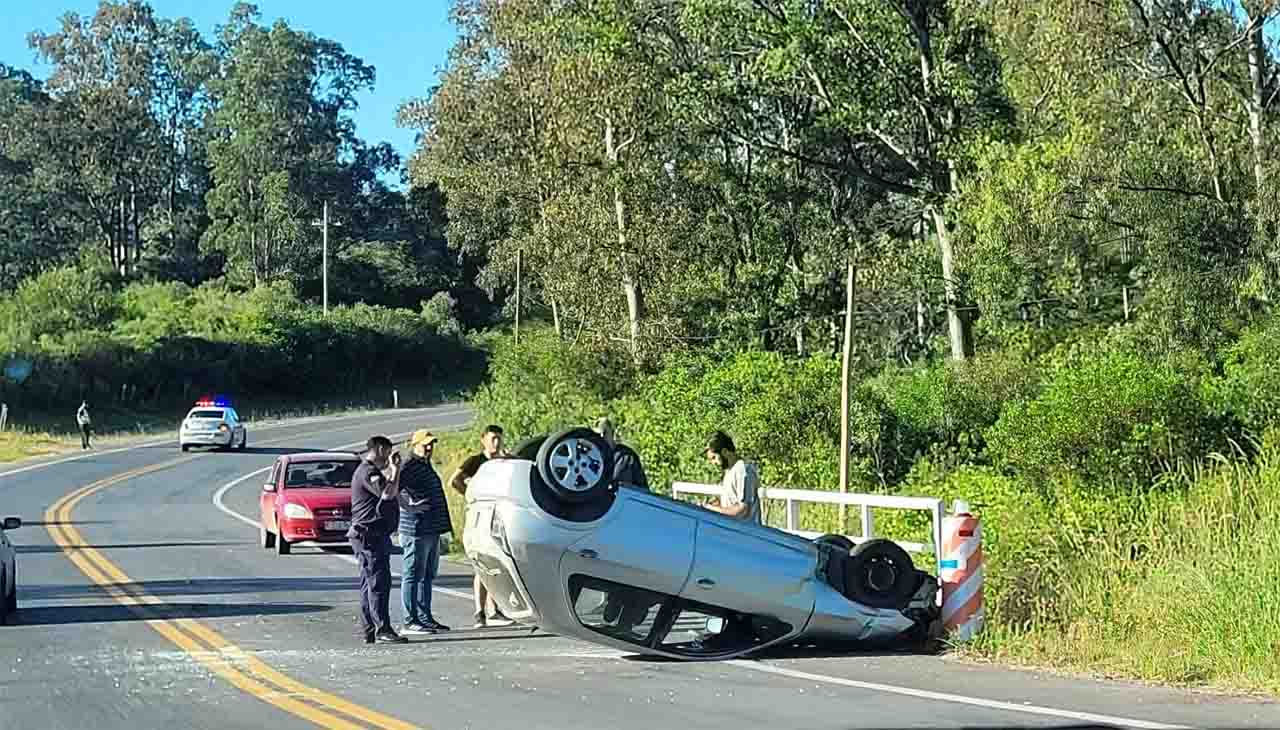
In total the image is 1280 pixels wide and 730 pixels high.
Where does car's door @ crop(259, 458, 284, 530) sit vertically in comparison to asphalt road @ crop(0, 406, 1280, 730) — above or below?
above

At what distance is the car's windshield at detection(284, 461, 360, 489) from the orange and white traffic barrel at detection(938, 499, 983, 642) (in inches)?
540

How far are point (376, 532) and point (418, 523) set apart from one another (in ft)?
1.62

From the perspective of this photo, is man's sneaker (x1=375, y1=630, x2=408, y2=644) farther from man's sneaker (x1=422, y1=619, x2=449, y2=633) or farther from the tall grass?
the tall grass

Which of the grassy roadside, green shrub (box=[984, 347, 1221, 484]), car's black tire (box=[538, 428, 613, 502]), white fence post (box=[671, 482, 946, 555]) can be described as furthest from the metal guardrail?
the grassy roadside

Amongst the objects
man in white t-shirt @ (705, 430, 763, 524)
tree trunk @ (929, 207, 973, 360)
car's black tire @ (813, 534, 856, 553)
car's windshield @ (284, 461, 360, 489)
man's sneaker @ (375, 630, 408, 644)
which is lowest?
man's sneaker @ (375, 630, 408, 644)

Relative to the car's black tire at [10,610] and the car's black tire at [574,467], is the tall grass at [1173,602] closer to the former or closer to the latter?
the car's black tire at [574,467]

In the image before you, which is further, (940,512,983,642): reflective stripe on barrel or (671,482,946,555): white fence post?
(671,482,946,555): white fence post

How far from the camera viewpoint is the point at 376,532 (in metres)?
14.8

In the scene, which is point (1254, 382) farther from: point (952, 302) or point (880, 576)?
point (880, 576)

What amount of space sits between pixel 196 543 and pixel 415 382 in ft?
211

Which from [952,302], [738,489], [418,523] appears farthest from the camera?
[952,302]

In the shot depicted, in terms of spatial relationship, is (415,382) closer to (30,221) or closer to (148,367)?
(148,367)

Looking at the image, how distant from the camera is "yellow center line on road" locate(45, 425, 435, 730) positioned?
1061 centimetres

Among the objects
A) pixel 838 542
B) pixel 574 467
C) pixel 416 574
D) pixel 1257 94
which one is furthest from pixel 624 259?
pixel 574 467
